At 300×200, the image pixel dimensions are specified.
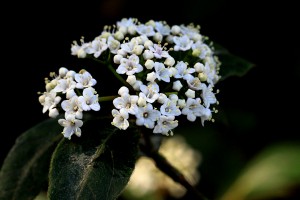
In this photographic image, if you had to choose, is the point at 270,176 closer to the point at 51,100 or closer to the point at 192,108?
the point at 192,108

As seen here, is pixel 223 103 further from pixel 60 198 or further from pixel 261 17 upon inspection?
pixel 60 198

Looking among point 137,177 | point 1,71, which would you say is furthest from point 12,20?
point 137,177

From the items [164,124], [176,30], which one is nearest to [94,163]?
[164,124]

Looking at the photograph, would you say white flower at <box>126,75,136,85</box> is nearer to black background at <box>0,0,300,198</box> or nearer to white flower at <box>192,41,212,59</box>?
white flower at <box>192,41,212,59</box>

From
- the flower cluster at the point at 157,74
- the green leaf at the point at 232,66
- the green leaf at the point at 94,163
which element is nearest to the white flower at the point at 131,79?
the flower cluster at the point at 157,74

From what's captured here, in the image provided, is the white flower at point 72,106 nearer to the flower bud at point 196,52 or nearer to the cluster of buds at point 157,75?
the cluster of buds at point 157,75
